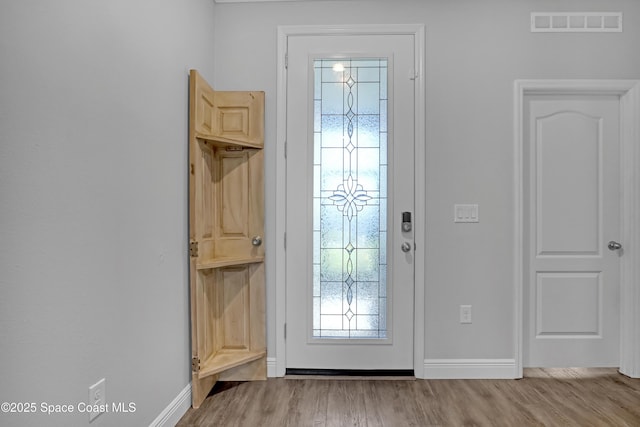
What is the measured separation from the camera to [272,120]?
8.84 feet

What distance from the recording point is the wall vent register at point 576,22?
8.64 feet

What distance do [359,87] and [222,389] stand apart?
2.23 metres

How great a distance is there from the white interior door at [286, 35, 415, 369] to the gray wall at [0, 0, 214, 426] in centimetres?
82

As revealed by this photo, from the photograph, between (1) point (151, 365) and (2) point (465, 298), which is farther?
(2) point (465, 298)

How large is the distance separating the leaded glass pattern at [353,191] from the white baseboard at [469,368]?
1.31 ft

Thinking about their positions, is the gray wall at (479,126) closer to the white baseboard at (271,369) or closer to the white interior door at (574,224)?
the white interior door at (574,224)

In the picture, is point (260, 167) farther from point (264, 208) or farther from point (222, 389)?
point (222, 389)

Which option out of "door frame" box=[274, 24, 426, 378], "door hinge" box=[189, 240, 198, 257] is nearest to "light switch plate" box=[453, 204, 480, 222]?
"door frame" box=[274, 24, 426, 378]

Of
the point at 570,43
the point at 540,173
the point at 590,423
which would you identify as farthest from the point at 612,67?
the point at 590,423

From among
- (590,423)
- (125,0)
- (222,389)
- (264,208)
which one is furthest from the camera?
(264,208)

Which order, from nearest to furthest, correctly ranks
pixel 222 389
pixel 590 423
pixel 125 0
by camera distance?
pixel 125 0
pixel 590 423
pixel 222 389

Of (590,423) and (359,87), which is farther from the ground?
(359,87)

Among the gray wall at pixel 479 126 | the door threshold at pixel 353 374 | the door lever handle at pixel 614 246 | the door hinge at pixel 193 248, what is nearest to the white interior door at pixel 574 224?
the door lever handle at pixel 614 246

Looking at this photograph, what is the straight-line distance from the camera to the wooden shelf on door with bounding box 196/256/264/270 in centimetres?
222
